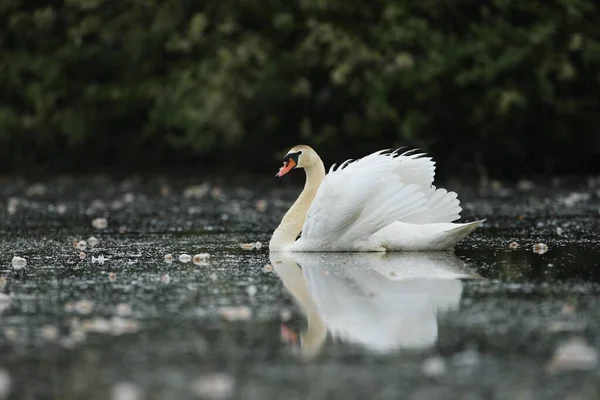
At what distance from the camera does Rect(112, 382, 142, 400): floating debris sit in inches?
183

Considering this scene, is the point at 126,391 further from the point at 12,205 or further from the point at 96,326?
the point at 12,205

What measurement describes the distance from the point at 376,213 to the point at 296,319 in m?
3.21

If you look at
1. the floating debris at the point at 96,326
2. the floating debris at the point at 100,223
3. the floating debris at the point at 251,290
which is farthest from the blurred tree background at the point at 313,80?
the floating debris at the point at 96,326

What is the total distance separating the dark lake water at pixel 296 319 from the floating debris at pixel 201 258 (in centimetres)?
3

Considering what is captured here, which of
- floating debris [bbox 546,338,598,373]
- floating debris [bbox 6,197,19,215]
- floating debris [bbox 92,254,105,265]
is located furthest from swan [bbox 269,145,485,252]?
floating debris [bbox 6,197,19,215]

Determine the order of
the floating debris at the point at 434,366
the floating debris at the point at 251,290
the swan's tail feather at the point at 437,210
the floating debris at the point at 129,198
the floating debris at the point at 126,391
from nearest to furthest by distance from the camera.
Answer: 1. the floating debris at the point at 126,391
2. the floating debris at the point at 434,366
3. the floating debris at the point at 251,290
4. the swan's tail feather at the point at 437,210
5. the floating debris at the point at 129,198

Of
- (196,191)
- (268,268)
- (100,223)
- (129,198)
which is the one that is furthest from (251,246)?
(196,191)

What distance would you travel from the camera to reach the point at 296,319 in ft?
21.0

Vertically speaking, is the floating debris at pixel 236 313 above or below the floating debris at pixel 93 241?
above

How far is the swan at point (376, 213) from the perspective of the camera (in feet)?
31.1

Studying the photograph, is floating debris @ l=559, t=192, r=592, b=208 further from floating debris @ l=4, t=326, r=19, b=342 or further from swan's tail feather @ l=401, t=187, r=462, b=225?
floating debris @ l=4, t=326, r=19, b=342

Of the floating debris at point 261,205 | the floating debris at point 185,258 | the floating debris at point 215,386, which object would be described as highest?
the floating debris at point 215,386

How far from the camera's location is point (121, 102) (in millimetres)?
23969

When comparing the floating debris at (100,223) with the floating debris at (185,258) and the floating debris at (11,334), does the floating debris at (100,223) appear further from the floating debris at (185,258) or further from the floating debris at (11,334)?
the floating debris at (11,334)
